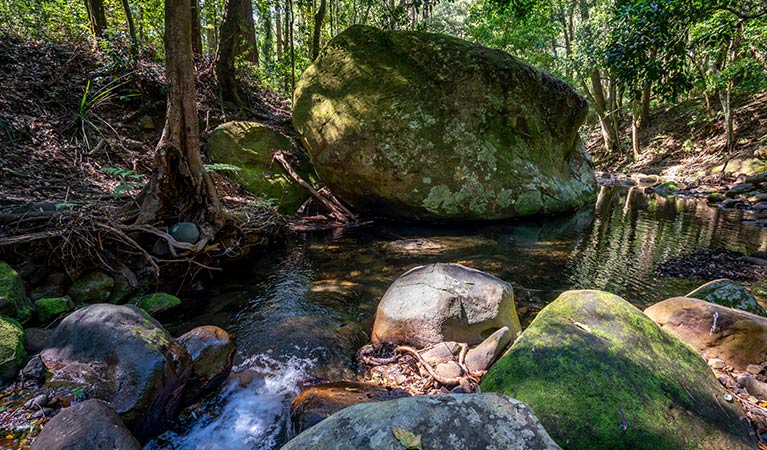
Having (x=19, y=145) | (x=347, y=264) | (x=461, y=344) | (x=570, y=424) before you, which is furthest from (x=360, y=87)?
(x=570, y=424)

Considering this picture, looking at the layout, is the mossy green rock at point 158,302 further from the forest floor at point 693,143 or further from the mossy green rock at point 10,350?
the forest floor at point 693,143

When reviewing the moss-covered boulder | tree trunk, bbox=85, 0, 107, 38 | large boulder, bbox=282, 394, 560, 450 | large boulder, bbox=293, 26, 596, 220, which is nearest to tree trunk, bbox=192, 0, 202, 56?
tree trunk, bbox=85, 0, 107, 38

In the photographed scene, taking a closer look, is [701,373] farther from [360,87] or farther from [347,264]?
[360,87]

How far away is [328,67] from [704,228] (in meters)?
8.22

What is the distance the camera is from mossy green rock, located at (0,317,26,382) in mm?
2199

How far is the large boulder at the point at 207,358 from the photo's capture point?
2566mm

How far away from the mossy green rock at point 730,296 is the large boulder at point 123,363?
4390 millimetres

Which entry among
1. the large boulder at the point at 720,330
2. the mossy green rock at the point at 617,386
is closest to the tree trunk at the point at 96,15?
the mossy green rock at the point at 617,386

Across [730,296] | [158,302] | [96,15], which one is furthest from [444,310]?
[96,15]

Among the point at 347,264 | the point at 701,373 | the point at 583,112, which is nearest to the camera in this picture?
the point at 701,373

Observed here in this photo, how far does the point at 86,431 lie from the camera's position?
1743 mm

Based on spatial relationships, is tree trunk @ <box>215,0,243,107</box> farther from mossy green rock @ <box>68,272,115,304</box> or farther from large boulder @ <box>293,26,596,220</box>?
mossy green rock @ <box>68,272,115,304</box>

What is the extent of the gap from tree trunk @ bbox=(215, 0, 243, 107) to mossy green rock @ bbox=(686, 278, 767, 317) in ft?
30.1

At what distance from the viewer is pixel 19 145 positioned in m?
4.99
